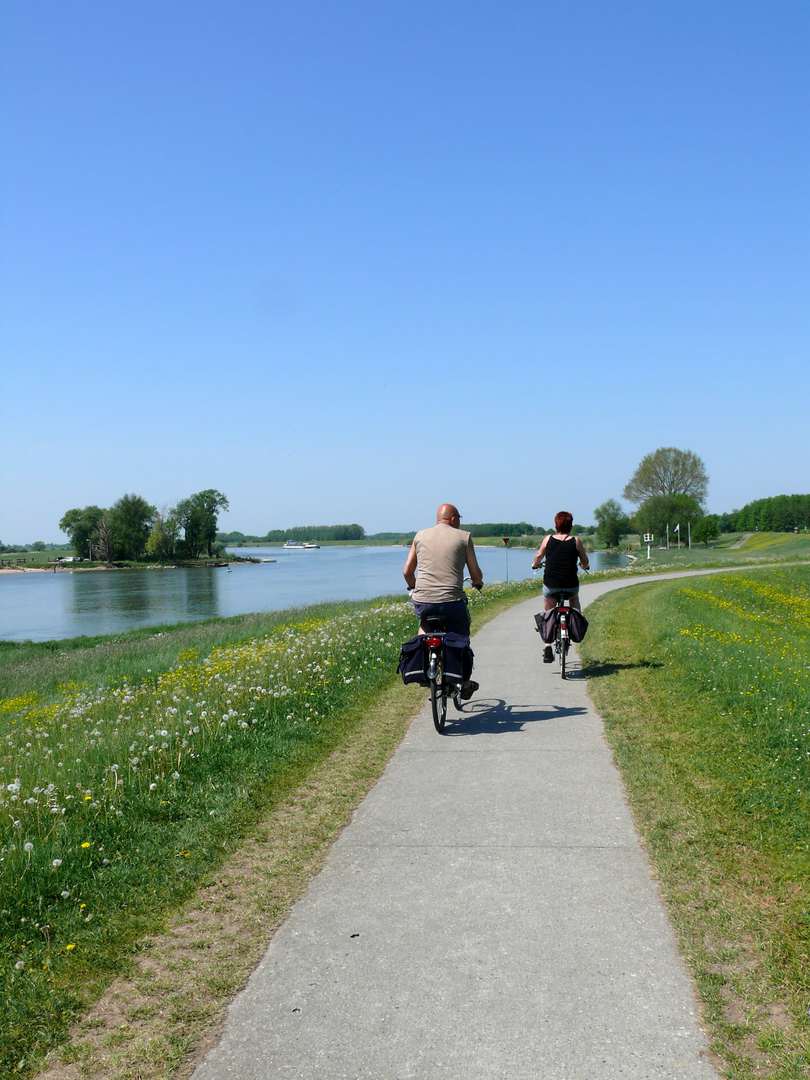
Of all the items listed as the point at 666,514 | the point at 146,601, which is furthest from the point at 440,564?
the point at 666,514

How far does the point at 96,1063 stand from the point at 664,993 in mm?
2207

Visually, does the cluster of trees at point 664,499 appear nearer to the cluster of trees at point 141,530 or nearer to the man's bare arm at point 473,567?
the cluster of trees at point 141,530

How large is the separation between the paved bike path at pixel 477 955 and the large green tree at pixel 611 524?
12112cm

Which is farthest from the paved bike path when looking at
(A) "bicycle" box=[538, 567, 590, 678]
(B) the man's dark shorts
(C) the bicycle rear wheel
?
(A) "bicycle" box=[538, 567, 590, 678]

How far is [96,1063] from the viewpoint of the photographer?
309cm

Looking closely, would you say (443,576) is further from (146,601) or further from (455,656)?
(146,601)

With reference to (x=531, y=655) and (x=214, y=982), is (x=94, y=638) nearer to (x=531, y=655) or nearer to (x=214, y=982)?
(x=531, y=655)

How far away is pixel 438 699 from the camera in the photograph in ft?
27.3

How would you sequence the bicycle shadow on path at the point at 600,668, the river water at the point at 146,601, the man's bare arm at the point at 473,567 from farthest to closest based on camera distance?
the river water at the point at 146,601
the bicycle shadow on path at the point at 600,668
the man's bare arm at the point at 473,567

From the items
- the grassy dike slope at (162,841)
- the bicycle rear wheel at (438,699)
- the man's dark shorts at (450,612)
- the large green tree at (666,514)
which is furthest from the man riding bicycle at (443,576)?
the large green tree at (666,514)

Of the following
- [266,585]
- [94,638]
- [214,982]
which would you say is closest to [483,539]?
[266,585]

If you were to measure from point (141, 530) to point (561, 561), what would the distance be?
13566 cm

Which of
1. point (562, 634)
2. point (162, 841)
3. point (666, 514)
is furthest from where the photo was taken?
point (666, 514)

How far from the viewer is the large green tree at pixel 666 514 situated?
10606 cm
